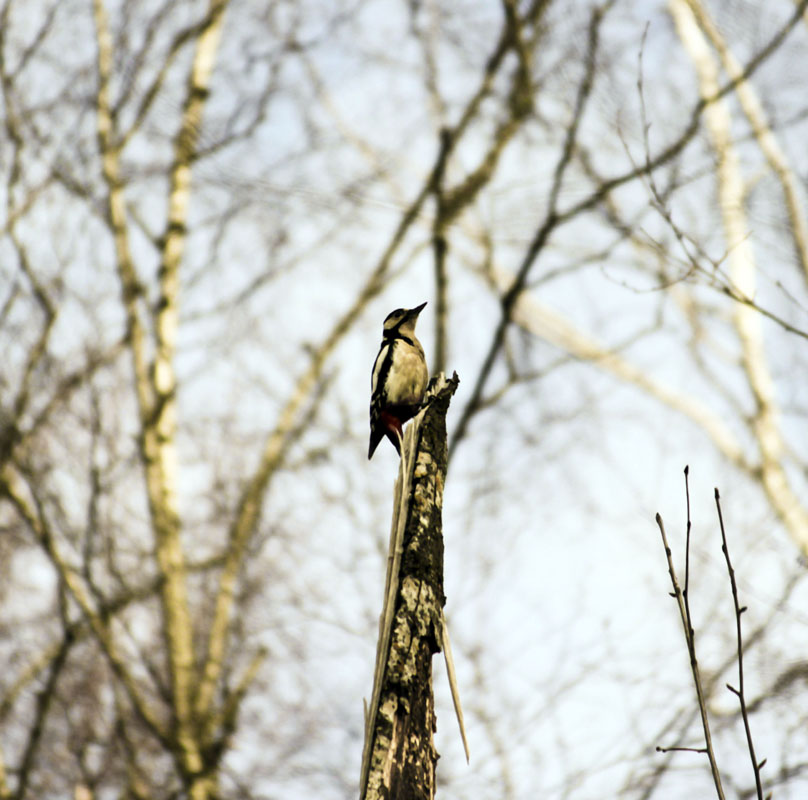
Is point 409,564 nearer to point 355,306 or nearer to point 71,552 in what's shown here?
point 71,552

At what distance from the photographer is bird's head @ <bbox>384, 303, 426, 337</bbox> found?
14.8 ft

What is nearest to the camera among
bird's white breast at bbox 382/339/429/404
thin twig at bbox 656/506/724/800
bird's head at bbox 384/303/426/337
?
thin twig at bbox 656/506/724/800

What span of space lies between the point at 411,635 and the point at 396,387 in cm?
187

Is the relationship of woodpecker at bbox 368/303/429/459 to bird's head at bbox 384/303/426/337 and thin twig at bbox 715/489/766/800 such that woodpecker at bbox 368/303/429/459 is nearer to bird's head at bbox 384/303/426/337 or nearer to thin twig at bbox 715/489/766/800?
bird's head at bbox 384/303/426/337

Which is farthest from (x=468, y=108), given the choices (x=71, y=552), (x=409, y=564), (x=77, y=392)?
(x=409, y=564)

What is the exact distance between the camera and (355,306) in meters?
10.7

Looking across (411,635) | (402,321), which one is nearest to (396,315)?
(402,321)

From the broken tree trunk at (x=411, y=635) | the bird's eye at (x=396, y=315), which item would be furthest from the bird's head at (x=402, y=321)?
the broken tree trunk at (x=411, y=635)

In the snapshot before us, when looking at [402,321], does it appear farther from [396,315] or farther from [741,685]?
[741,685]

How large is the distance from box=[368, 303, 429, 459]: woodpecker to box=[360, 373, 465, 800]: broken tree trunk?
129 cm

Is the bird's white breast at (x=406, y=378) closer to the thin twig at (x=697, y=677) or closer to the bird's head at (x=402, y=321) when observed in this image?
the bird's head at (x=402, y=321)

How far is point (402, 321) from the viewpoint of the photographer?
4539 mm

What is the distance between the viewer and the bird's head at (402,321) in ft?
14.8

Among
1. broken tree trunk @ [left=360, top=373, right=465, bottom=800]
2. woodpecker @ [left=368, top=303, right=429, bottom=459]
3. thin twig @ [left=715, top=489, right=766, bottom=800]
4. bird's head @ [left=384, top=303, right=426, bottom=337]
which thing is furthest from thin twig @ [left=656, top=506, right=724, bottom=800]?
bird's head @ [left=384, top=303, right=426, bottom=337]
